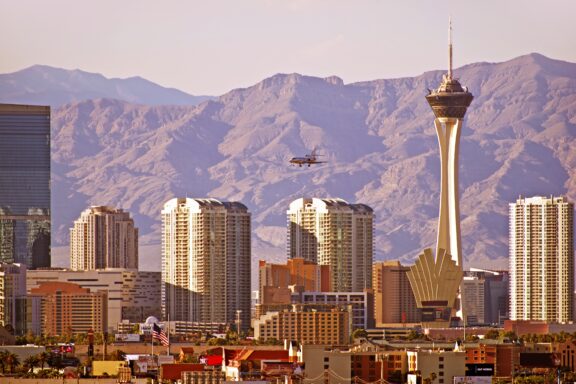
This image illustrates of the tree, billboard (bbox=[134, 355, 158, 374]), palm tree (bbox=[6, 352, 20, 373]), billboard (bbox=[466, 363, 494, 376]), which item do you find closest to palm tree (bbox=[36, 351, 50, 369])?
palm tree (bbox=[6, 352, 20, 373])

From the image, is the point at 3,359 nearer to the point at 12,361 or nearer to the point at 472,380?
the point at 12,361

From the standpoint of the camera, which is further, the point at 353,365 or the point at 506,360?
the point at 506,360

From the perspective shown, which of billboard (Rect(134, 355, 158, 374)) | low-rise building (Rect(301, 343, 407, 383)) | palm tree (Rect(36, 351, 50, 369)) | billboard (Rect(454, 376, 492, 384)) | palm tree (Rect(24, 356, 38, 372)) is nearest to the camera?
low-rise building (Rect(301, 343, 407, 383))

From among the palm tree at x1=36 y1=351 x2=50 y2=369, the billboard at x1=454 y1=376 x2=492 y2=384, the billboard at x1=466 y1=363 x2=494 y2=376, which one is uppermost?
the palm tree at x1=36 y1=351 x2=50 y2=369

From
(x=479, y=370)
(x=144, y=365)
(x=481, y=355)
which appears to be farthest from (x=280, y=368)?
(x=481, y=355)

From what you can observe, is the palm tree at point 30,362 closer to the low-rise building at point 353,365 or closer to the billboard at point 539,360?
the low-rise building at point 353,365

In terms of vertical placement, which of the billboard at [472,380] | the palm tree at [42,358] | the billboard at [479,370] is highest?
the palm tree at [42,358]

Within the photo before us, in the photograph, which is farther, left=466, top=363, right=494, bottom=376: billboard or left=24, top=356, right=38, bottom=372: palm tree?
left=24, top=356, right=38, bottom=372: palm tree

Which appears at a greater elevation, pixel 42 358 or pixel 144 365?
pixel 42 358

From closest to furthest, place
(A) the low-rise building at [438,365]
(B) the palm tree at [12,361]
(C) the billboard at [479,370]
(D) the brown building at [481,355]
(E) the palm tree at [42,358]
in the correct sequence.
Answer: (A) the low-rise building at [438,365]
(C) the billboard at [479,370]
(D) the brown building at [481,355]
(B) the palm tree at [12,361]
(E) the palm tree at [42,358]

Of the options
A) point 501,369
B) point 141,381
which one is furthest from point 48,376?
point 501,369

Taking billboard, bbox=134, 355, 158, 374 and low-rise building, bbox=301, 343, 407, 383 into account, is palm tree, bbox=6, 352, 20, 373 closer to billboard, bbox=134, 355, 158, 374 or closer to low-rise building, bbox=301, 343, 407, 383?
billboard, bbox=134, 355, 158, 374

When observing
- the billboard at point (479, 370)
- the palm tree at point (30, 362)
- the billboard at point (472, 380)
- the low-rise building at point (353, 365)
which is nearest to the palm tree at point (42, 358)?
the palm tree at point (30, 362)

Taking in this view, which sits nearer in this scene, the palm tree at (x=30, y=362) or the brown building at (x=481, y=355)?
the brown building at (x=481, y=355)
